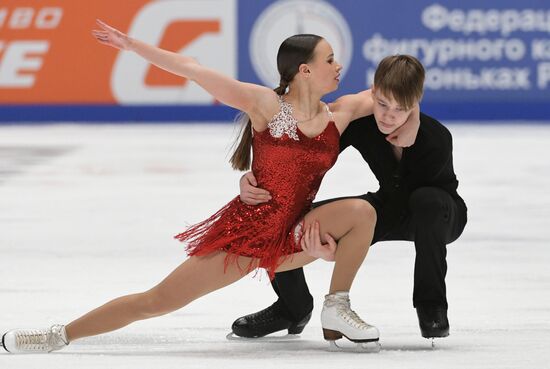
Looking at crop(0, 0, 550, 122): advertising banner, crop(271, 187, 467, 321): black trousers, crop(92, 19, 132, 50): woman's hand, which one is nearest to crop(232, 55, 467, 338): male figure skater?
crop(271, 187, 467, 321): black trousers

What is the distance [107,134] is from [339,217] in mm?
6245

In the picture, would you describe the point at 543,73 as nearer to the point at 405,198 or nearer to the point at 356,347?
the point at 405,198

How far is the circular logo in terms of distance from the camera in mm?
9477

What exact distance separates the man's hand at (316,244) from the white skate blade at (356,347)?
0.21 metres

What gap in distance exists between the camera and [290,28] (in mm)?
9492

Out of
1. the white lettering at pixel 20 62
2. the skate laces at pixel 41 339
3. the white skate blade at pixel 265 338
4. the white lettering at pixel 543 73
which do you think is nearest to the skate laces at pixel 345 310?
the white skate blade at pixel 265 338

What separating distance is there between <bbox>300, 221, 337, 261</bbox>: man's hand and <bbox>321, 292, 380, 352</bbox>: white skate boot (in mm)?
100

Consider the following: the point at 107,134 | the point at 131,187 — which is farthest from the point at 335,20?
the point at 131,187

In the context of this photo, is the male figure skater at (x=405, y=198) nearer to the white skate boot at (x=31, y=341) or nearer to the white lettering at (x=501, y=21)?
the white skate boot at (x=31, y=341)

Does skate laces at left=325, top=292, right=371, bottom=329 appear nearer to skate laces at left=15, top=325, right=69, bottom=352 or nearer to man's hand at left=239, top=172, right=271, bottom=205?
man's hand at left=239, top=172, right=271, bottom=205

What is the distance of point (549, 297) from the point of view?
11.2 feet

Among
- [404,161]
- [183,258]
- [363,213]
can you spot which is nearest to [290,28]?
[183,258]

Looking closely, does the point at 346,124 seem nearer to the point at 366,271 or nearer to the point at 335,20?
the point at 366,271

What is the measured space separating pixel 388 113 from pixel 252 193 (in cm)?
38
